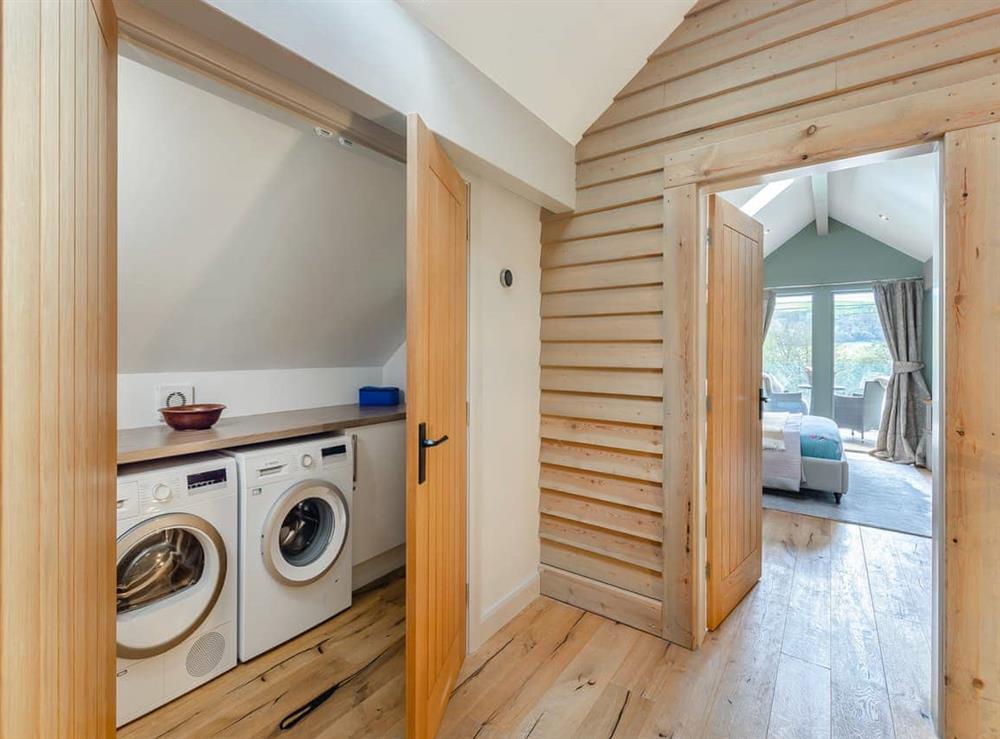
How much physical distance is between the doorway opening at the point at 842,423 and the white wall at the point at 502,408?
0.91 metres

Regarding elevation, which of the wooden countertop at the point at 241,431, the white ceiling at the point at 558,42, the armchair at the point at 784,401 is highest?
the white ceiling at the point at 558,42

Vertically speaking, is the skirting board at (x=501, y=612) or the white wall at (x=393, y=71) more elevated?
the white wall at (x=393, y=71)

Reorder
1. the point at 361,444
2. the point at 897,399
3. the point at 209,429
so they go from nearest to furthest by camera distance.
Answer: the point at 209,429
the point at 361,444
the point at 897,399

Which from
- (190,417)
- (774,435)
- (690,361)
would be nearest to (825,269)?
(774,435)

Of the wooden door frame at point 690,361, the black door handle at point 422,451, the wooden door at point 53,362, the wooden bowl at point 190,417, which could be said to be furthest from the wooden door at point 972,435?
the wooden bowl at point 190,417

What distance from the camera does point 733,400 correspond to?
8.00 feet

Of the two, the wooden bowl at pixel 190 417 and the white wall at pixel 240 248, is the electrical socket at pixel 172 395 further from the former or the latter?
the wooden bowl at pixel 190 417

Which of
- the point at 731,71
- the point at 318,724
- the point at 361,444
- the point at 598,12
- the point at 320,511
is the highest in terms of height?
the point at 598,12

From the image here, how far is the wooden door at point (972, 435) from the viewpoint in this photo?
1.53m

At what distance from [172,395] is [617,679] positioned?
99.1 inches

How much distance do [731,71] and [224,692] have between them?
3.37 metres

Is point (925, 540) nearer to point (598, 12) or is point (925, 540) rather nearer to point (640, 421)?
point (640, 421)

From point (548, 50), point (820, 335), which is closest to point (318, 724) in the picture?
point (548, 50)

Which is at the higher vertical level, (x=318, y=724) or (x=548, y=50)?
(x=548, y=50)
